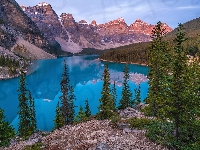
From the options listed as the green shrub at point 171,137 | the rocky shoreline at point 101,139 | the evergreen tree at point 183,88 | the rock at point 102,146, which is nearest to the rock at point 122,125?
the rocky shoreline at point 101,139

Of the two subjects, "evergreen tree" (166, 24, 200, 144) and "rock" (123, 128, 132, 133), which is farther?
"rock" (123, 128, 132, 133)

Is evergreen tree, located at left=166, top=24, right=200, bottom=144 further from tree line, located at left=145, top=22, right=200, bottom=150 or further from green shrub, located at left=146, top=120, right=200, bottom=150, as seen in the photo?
green shrub, located at left=146, top=120, right=200, bottom=150

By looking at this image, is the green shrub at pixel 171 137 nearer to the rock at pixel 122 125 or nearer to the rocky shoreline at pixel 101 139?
the rocky shoreline at pixel 101 139

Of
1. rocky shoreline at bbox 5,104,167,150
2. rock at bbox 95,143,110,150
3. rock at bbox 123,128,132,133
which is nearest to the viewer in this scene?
rock at bbox 95,143,110,150

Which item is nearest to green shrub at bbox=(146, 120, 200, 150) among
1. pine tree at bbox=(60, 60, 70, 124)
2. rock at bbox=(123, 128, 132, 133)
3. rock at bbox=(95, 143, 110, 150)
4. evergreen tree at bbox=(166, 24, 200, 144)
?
evergreen tree at bbox=(166, 24, 200, 144)

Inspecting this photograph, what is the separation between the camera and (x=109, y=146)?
68.7 ft

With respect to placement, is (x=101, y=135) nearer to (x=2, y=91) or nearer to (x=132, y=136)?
(x=132, y=136)

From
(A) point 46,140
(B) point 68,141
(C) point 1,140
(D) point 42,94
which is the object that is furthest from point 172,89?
(D) point 42,94

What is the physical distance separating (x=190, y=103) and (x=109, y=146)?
29.9ft

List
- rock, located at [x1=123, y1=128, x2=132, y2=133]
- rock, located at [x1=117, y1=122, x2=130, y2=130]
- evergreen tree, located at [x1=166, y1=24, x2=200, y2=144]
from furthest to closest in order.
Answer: rock, located at [x1=117, y1=122, x2=130, y2=130], rock, located at [x1=123, y1=128, x2=132, y2=133], evergreen tree, located at [x1=166, y1=24, x2=200, y2=144]

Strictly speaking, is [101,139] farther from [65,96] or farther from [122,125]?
[65,96]

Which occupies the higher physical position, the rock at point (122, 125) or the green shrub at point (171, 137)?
the green shrub at point (171, 137)

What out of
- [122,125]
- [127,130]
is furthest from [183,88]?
[122,125]

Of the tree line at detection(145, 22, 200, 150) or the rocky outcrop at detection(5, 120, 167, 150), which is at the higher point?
the tree line at detection(145, 22, 200, 150)
